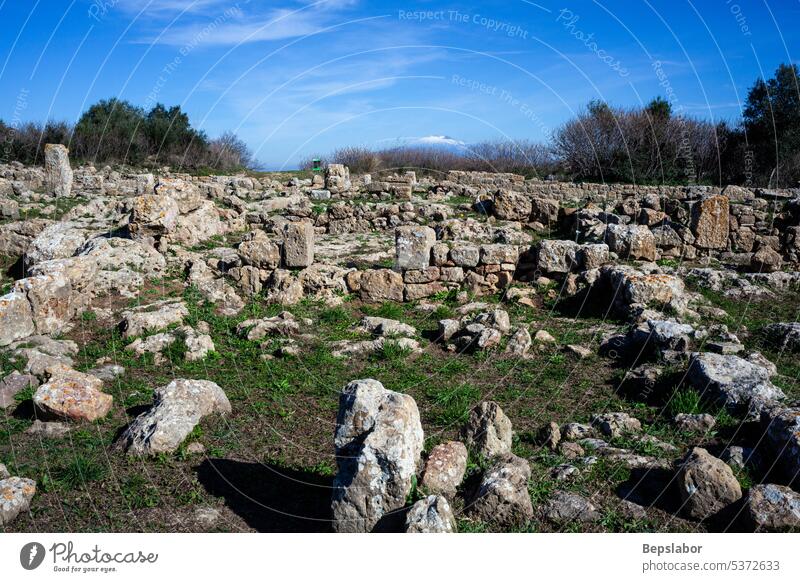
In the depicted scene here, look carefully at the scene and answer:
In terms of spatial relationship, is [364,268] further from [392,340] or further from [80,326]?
[80,326]

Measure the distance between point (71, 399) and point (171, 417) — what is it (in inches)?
64.1

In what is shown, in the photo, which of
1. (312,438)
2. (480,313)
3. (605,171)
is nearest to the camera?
(312,438)

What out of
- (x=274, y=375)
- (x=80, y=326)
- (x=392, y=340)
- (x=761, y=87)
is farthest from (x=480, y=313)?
(x=761, y=87)

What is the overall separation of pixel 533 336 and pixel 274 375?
188 inches

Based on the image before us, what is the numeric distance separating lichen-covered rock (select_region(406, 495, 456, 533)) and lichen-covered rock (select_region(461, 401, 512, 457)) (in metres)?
1.70

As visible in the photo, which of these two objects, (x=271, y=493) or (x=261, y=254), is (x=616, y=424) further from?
(x=261, y=254)

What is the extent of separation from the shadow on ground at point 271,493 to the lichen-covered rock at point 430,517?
3.69 feet

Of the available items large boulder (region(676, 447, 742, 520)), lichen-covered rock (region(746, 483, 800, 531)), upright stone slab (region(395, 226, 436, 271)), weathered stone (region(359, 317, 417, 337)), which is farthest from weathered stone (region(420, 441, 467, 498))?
upright stone slab (region(395, 226, 436, 271))

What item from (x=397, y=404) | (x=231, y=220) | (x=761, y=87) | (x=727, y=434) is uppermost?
(x=761, y=87)

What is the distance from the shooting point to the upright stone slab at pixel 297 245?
1360 cm

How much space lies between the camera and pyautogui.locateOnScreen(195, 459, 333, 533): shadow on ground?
A: 5.79 meters

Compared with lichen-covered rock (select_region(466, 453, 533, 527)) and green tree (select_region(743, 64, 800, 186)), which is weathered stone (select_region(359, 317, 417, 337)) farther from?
green tree (select_region(743, 64, 800, 186))

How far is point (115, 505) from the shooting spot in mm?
5980

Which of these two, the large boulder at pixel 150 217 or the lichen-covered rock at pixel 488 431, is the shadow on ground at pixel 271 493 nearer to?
the lichen-covered rock at pixel 488 431
